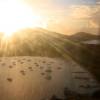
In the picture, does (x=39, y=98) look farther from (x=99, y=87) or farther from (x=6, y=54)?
(x=6, y=54)

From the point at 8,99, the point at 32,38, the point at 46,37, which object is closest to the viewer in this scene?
the point at 8,99

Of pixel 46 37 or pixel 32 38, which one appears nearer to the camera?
pixel 46 37

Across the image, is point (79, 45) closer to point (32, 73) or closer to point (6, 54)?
point (6, 54)

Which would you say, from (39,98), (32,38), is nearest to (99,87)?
(39,98)

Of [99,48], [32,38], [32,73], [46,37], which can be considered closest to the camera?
[32,73]

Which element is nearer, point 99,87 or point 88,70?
point 99,87

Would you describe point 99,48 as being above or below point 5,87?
above

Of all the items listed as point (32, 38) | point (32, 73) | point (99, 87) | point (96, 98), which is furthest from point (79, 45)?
point (96, 98)

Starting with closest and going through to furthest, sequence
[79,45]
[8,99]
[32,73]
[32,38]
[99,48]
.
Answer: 1. [8,99]
2. [32,73]
3. [99,48]
4. [79,45]
5. [32,38]

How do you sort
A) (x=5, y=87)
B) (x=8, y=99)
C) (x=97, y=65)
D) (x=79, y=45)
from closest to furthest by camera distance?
(x=8, y=99) < (x=5, y=87) < (x=97, y=65) < (x=79, y=45)
